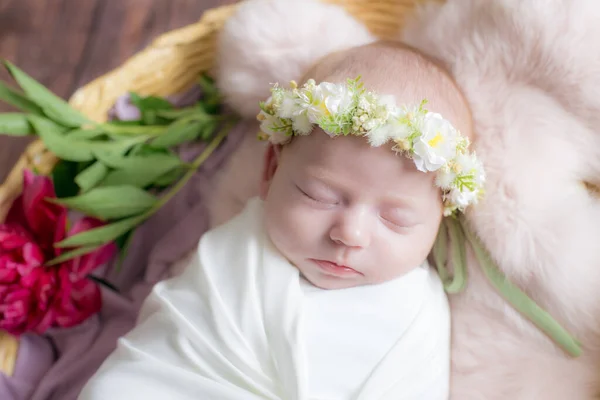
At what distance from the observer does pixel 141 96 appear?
145 centimetres

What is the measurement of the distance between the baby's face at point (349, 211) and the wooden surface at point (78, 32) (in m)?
1.13

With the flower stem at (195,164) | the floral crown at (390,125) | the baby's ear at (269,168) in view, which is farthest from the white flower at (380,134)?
the flower stem at (195,164)

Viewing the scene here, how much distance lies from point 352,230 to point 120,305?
27.2 inches

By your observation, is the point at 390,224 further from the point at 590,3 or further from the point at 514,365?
the point at 590,3

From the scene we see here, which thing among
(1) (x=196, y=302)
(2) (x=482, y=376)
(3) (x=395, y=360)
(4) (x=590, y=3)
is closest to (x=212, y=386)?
(1) (x=196, y=302)

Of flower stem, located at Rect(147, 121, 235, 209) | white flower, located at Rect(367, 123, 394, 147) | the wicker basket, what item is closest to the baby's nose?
white flower, located at Rect(367, 123, 394, 147)

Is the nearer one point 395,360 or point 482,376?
point 395,360

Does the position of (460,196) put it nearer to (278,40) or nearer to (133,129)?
(278,40)

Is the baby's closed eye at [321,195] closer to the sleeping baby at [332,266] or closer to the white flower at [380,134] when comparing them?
the sleeping baby at [332,266]

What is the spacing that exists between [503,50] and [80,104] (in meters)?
0.91

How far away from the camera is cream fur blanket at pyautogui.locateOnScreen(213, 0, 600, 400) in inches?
42.8

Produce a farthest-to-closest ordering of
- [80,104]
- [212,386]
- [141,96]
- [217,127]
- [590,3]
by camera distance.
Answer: [217,127], [141,96], [80,104], [590,3], [212,386]

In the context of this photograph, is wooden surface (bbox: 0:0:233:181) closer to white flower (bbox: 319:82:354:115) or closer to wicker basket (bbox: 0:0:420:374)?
wicker basket (bbox: 0:0:420:374)

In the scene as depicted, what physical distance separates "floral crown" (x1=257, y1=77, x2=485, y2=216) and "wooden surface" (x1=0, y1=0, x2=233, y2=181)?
3.74ft
